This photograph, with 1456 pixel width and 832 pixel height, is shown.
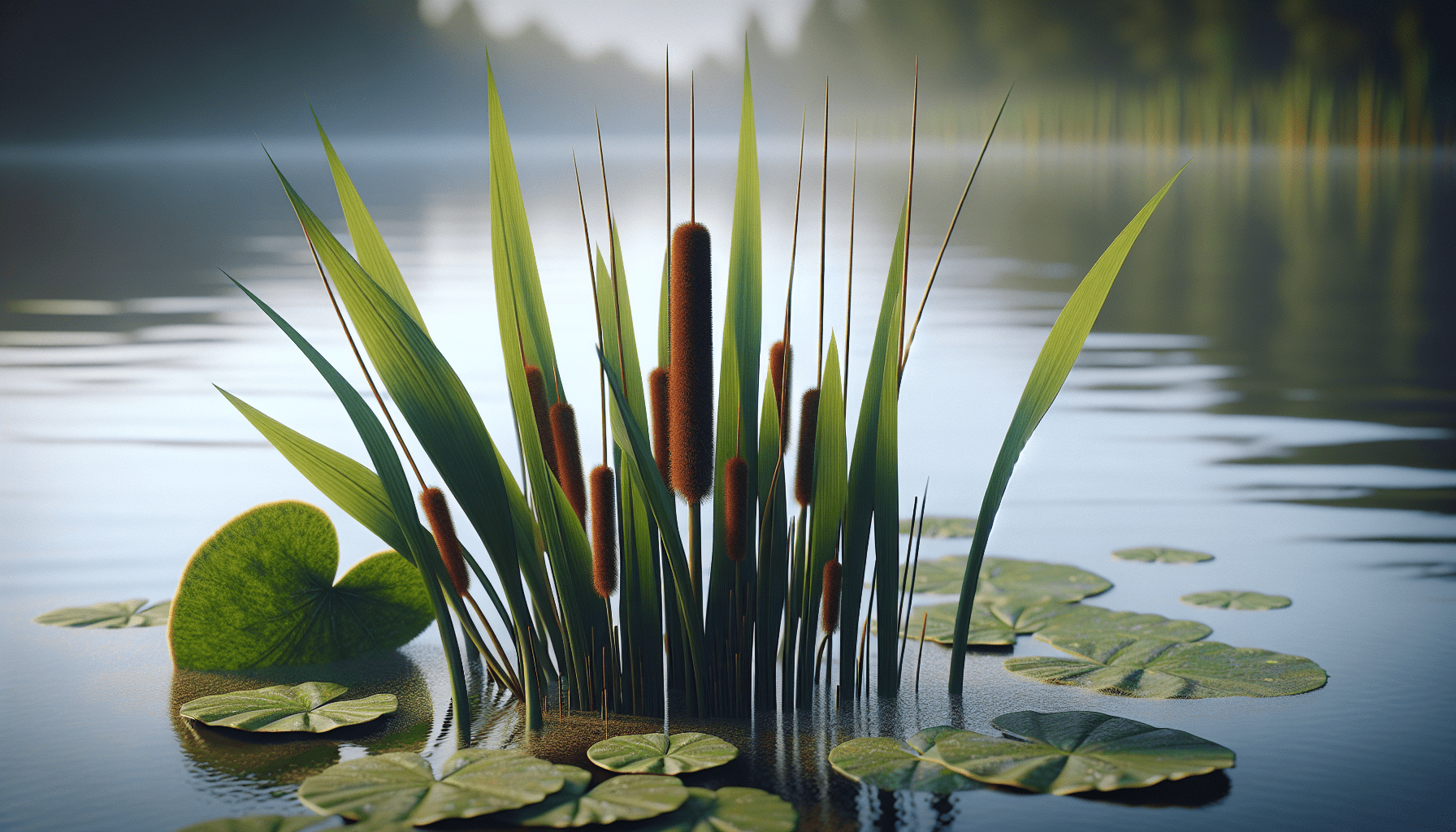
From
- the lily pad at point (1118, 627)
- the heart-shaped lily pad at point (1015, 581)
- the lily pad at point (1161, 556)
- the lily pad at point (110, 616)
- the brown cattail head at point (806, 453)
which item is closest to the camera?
the brown cattail head at point (806, 453)

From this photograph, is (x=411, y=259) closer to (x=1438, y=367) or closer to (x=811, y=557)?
(x=1438, y=367)

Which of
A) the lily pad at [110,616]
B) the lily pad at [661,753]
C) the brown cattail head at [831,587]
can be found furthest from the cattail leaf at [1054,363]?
the lily pad at [110,616]

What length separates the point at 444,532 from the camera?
4.47ft

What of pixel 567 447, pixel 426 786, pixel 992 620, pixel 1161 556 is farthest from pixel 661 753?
pixel 1161 556

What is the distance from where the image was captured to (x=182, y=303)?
6.52 m

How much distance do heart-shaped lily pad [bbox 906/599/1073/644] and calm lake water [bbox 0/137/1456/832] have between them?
0.15 ft

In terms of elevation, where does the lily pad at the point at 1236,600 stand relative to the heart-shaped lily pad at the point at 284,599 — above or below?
below

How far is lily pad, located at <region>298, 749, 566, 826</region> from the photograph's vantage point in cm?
119

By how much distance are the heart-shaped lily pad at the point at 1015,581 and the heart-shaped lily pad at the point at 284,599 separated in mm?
880

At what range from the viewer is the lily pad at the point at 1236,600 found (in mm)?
2047

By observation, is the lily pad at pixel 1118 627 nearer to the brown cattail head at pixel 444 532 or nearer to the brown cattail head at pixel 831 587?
the brown cattail head at pixel 831 587

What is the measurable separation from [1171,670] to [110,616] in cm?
172

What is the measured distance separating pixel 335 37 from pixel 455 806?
62.3 metres

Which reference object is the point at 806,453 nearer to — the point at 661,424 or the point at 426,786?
the point at 661,424
